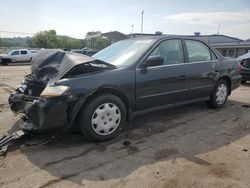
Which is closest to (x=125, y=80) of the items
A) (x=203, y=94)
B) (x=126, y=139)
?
(x=126, y=139)

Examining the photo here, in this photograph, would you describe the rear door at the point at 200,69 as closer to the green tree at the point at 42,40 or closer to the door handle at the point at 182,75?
the door handle at the point at 182,75

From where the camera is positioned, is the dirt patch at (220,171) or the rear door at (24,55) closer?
the dirt patch at (220,171)

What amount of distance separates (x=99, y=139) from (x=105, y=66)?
45.4 inches

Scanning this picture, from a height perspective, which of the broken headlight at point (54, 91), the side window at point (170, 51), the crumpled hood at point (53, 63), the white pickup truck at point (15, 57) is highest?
the side window at point (170, 51)

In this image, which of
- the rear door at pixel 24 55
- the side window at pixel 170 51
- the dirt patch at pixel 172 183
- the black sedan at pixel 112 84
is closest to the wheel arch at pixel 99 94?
the black sedan at pixel 112 84

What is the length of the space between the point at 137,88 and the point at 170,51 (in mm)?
1169

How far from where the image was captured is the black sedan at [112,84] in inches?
134

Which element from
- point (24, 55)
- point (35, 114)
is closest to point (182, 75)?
point (35, 114)

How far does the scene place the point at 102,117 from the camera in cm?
371

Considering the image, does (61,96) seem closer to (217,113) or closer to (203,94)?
(203,94)

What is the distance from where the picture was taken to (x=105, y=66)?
393 centimetres

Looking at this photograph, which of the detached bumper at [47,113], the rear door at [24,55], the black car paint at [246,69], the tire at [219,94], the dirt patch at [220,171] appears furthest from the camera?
the rear door at [24,55]

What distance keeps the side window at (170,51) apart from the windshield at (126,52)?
0.21 m

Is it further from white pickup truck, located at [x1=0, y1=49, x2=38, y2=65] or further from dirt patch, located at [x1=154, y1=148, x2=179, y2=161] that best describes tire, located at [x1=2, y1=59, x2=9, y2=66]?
dirt patch, located at [x1=154, y1=148, x2=179, y2=161]
